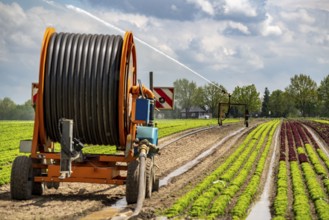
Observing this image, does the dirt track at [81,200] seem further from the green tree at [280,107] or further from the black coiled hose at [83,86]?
the green tree at [280,107]

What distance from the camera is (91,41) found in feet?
33.9

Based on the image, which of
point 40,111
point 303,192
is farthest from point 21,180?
point 303,192

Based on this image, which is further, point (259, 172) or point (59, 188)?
point (259, 172)

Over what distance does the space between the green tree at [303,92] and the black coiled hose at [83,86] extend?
356 ft

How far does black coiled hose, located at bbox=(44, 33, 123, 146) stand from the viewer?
1001 centimetres

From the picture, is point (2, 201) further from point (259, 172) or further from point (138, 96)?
point (259, 172)

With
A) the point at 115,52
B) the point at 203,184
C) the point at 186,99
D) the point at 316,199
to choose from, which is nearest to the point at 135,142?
the point at 115,52

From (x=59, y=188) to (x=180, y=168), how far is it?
603 centimetres

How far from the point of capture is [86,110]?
10.0 m

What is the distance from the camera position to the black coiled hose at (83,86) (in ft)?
32.8

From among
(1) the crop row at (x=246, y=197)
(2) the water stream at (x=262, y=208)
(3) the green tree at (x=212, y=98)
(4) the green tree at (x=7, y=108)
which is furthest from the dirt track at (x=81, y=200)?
(4) the green tree at (x=7, y=108)

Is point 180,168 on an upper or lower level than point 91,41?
lower

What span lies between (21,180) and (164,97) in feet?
13.1

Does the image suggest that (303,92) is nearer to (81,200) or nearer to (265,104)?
(265,104)
